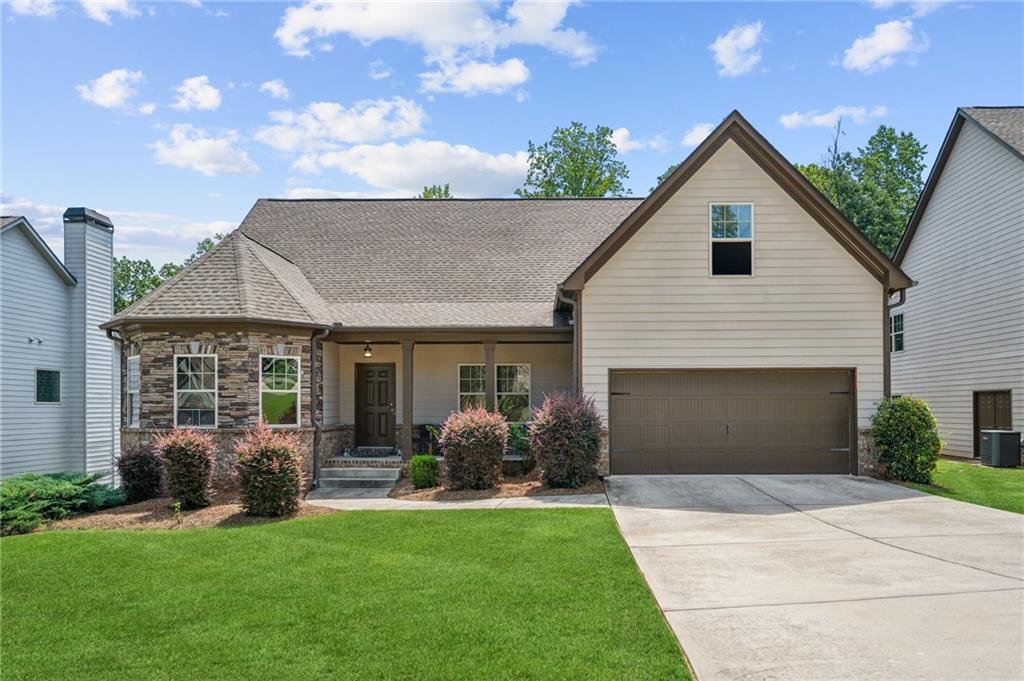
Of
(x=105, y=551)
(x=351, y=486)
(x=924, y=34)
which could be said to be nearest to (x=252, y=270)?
(x=351, y=486)

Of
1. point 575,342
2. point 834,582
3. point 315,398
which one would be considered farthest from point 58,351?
point 834,582

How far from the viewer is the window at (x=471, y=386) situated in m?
17.0

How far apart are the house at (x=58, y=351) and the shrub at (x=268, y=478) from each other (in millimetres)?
9098

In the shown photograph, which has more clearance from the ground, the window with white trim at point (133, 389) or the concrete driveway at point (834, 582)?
the window with white trim at point (133, 389)

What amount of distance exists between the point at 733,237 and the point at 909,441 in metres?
4.96

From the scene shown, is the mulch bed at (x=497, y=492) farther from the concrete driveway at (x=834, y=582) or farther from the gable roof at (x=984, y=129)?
the gable roof at (x=984, y=129)

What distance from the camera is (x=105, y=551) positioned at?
885 cm

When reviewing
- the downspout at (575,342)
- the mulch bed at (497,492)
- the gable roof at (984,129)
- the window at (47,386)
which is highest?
the gable roof at (984,129)

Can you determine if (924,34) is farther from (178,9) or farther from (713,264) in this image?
(178,9)

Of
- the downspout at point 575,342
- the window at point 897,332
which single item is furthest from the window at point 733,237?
the window at point 897,332

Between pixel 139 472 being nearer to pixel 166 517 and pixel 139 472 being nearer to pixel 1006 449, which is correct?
pixel 166 517

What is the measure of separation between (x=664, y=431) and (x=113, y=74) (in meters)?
13.6

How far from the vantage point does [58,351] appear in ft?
60.7

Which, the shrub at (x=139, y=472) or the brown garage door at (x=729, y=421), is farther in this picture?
the brown garage door at (x=729, y=421)
